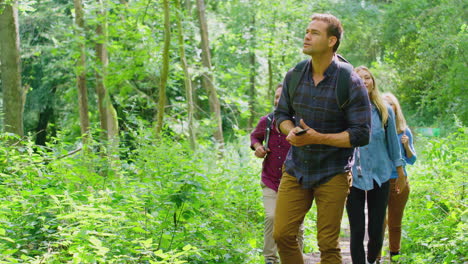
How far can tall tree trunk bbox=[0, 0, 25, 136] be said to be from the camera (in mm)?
10203

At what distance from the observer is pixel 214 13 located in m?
28.7

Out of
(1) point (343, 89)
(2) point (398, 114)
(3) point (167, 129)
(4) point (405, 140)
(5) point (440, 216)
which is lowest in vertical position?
(3) point (167, 129)

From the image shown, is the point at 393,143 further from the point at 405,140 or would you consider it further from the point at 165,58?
the point at 165,58

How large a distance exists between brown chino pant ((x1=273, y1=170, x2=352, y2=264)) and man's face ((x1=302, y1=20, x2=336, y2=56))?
0.99 metres

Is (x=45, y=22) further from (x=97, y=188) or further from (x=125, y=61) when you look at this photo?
(x=97, y=188)

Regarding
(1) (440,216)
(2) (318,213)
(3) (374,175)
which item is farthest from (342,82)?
(1) (440,216)

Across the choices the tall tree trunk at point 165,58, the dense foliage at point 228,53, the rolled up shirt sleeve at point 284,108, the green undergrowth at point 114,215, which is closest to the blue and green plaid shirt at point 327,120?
the rolled up shirt sleeve at point 284,108

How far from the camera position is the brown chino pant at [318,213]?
4547mm

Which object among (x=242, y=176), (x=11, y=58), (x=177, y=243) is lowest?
(x=242, y=176)

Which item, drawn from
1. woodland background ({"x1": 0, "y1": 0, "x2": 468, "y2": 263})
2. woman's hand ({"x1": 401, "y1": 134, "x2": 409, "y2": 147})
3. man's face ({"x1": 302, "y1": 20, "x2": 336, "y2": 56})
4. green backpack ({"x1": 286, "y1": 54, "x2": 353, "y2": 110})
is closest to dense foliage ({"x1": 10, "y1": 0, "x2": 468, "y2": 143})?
woodland background ({"x1": 0, "y1": 0, "x2": 468, "y2": 263})

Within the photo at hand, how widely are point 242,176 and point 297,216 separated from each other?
5930mm

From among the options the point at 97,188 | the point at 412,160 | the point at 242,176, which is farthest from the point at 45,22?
the point at 412,160

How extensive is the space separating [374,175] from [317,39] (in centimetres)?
196

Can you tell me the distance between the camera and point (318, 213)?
4625 millimetres
